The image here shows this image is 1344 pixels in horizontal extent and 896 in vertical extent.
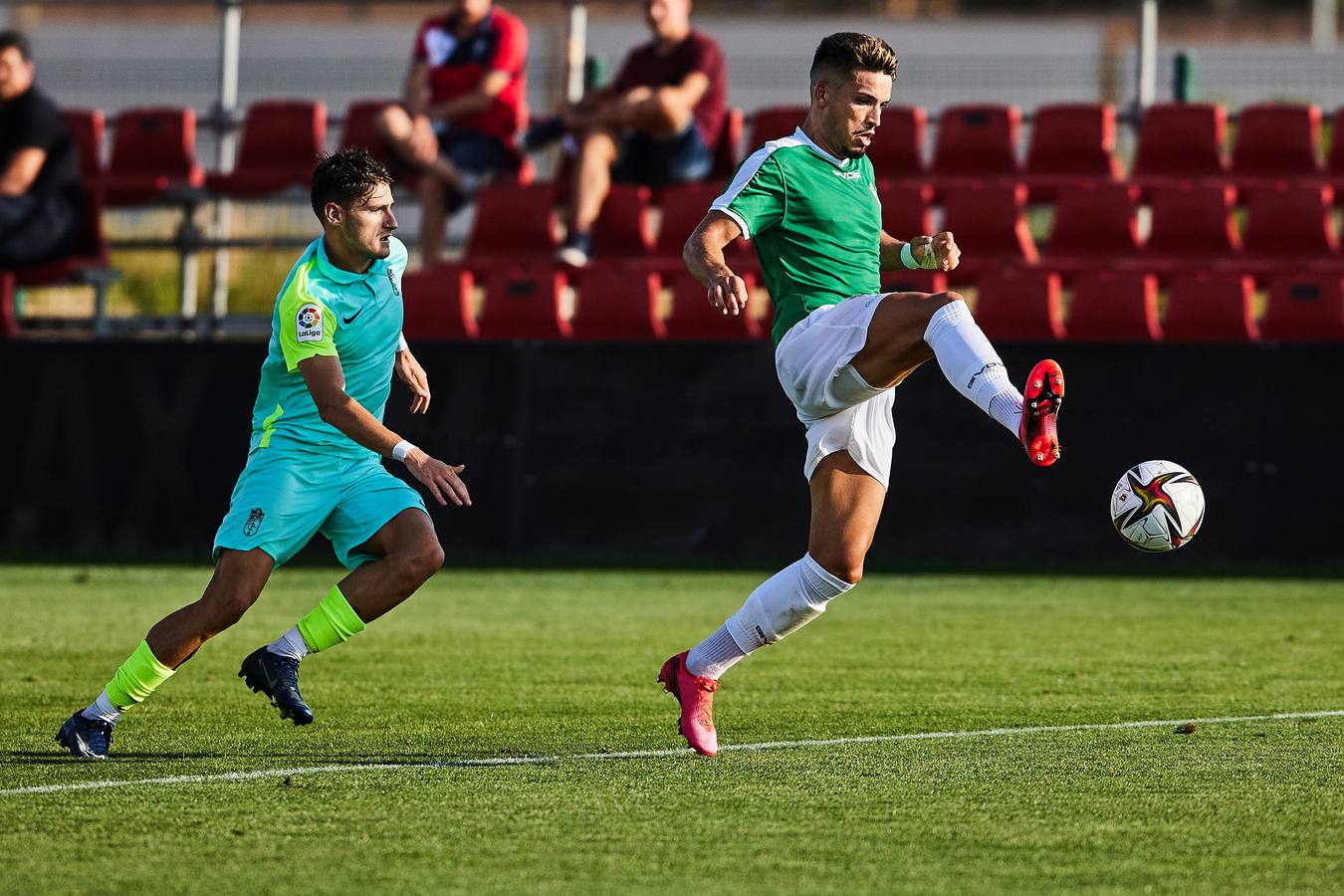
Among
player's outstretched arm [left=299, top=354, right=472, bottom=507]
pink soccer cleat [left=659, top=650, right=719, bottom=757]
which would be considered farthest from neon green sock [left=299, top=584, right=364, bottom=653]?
pink soccer cleat [left=659, top=650, right=719, bottom=757]

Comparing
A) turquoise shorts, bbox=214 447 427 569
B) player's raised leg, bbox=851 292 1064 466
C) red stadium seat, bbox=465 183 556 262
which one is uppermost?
red stadium seat, bbox=465 183 556 262

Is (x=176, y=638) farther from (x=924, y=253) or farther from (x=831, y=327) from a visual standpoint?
(x=924, y=253)

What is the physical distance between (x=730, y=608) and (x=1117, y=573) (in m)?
2.64

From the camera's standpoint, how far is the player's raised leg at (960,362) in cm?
492

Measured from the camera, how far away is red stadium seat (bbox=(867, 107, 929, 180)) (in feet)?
46.3

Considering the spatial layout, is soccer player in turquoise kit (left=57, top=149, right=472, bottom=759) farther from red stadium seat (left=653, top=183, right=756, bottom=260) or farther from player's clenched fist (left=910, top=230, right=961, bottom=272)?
red stadium seat (left=653, top=183, right=756, bottom=260)

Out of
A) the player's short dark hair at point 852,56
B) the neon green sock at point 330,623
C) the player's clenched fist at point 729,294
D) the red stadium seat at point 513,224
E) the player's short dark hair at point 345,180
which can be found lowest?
the neon green sock at point 330,623

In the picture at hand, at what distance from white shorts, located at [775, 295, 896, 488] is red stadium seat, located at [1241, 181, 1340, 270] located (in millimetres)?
7975

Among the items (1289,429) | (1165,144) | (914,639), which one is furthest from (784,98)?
(914,639)

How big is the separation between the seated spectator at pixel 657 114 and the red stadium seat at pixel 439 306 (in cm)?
78

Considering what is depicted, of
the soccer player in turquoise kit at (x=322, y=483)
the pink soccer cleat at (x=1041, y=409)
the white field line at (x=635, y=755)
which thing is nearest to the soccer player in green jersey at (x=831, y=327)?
the pink soccer cleat at (x=1041, y=409)

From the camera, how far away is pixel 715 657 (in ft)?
18.3

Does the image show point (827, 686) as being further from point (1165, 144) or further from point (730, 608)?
point (1165, 144)

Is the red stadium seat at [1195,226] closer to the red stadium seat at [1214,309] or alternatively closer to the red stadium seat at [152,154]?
the red stadium seat at [1214,309]
